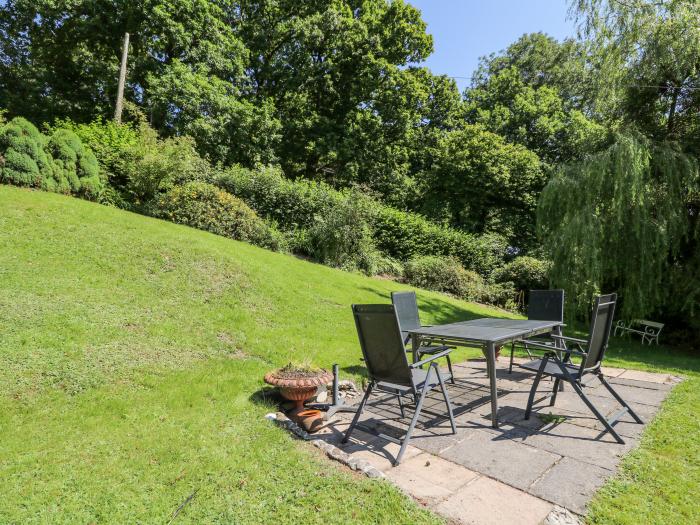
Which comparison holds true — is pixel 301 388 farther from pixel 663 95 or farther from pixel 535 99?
pixel 535 99

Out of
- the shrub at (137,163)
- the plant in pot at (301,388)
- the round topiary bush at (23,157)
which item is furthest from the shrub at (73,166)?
the plant in pot at (301,388)

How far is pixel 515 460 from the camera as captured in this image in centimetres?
310

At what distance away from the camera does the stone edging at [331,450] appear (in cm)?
287

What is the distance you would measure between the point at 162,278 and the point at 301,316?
2.39m

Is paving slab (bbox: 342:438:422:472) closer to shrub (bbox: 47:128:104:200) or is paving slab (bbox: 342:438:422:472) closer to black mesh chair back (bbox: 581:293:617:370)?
black mesh chair back (bbox: 581:293:617:370)

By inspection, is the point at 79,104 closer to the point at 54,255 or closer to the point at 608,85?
the point at 54,255

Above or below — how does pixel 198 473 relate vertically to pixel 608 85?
below

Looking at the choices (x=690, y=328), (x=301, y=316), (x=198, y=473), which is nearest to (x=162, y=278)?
(x=301, y=316)

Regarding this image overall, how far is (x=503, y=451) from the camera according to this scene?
325cm

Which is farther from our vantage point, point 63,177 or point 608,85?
point 608,85

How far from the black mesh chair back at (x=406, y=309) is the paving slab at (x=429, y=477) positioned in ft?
7.30

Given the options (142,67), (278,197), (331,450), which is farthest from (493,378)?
(142,67)

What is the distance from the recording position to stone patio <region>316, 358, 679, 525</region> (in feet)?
8.28

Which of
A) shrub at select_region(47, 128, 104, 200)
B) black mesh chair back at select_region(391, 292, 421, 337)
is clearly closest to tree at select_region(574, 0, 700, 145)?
black mesh chair back at select_region(391, 292, 421, 337)
